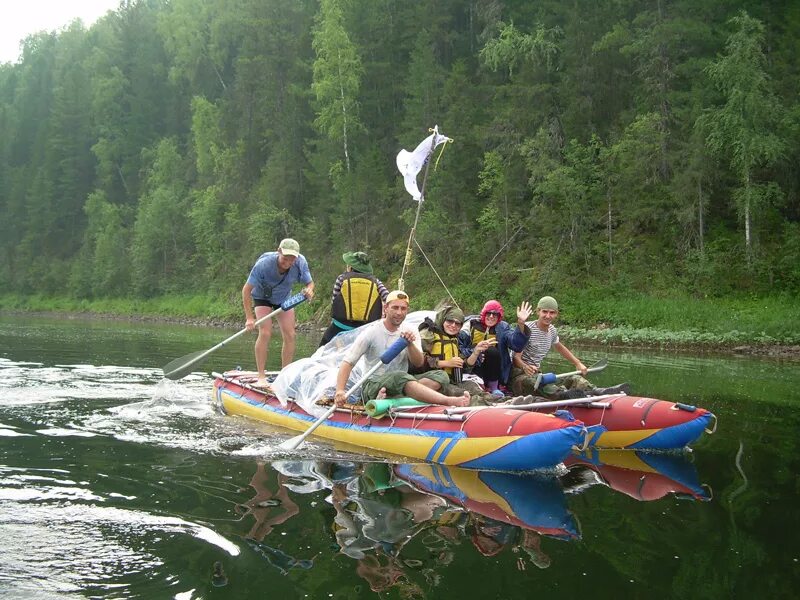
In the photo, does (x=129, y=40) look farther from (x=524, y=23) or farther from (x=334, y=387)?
(x=334, y=387)

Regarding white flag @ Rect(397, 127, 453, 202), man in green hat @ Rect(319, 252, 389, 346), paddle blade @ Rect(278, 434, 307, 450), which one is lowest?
paddle blade @ Rect(278, 434, 307, 450)

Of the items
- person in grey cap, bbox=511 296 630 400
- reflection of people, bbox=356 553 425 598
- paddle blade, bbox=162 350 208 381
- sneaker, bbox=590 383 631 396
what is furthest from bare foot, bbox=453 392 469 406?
paddle blade, bbox=162 350 208 381

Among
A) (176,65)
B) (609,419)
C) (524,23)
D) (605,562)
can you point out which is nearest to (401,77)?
(524,23)

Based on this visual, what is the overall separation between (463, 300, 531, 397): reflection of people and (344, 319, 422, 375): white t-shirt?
2.42 feet

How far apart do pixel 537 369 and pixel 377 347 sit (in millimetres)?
2192

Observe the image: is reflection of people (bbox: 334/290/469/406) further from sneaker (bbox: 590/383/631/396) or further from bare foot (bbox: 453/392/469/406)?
sneaker (bbox: 590/383/631/396)

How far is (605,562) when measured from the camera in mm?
4738

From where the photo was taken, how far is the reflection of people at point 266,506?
5.28 meters

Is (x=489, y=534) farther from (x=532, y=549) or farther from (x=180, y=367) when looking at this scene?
(x=180, y=367)

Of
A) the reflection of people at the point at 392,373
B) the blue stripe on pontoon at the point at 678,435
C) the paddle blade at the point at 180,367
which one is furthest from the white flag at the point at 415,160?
the blue stripe on pontoon at the point at 678,435

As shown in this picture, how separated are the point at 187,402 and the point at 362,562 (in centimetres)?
746

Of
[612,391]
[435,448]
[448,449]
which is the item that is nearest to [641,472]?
[612,391]

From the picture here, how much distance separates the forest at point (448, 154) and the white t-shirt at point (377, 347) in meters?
7.76

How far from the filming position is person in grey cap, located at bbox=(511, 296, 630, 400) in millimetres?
8758
